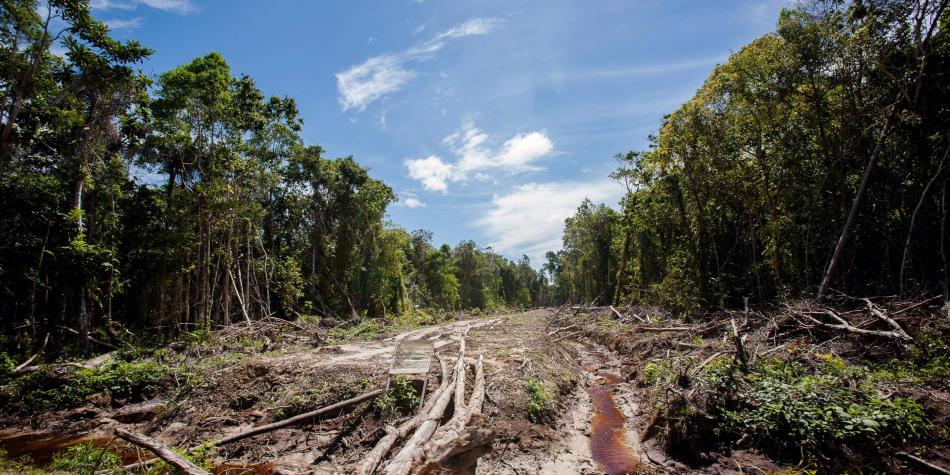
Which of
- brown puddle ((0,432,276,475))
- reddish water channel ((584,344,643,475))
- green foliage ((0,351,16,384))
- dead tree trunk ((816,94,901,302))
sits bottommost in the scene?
reddish water channel ((584,344,643,475))

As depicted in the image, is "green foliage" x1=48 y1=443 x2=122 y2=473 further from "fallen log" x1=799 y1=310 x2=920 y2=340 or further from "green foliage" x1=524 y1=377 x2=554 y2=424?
"fallen log" x1=799 y1=310 x2=920 y2=340

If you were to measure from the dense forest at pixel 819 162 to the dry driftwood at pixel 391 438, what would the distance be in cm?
1067

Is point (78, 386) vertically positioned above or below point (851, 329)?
above

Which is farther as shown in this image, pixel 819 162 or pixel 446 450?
pixel 819 162

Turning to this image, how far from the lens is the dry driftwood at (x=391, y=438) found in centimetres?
447

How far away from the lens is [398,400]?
7.59m

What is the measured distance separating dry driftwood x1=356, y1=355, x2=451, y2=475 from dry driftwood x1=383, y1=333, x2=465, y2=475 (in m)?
0.21

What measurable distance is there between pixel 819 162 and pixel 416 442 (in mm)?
14804

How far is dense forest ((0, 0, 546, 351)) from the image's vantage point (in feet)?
32.7

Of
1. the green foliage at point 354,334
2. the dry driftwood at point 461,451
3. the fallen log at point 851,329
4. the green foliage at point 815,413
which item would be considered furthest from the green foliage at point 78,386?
the fallen log at point 851,329

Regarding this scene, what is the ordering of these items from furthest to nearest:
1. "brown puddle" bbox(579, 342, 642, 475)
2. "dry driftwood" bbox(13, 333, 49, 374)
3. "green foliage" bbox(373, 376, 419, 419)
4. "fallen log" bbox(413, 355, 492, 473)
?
"dry driftwood" bbox(13, 333, 49, 374), "green foliage" bbox(373, 376, 419, 419), "brown puddle" bbox(579, 342, 642, 475), "fallen log" bbox(413, 355, 492, 473)

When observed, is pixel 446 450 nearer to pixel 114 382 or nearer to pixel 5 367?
pixel 114 382

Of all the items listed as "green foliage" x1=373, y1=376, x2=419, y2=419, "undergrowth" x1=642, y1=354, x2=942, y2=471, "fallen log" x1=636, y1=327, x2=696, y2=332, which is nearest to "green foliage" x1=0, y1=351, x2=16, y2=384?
"green foliage" x1=373, y1=376, x2=419, y2=419

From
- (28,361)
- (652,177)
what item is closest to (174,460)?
(28,361)
